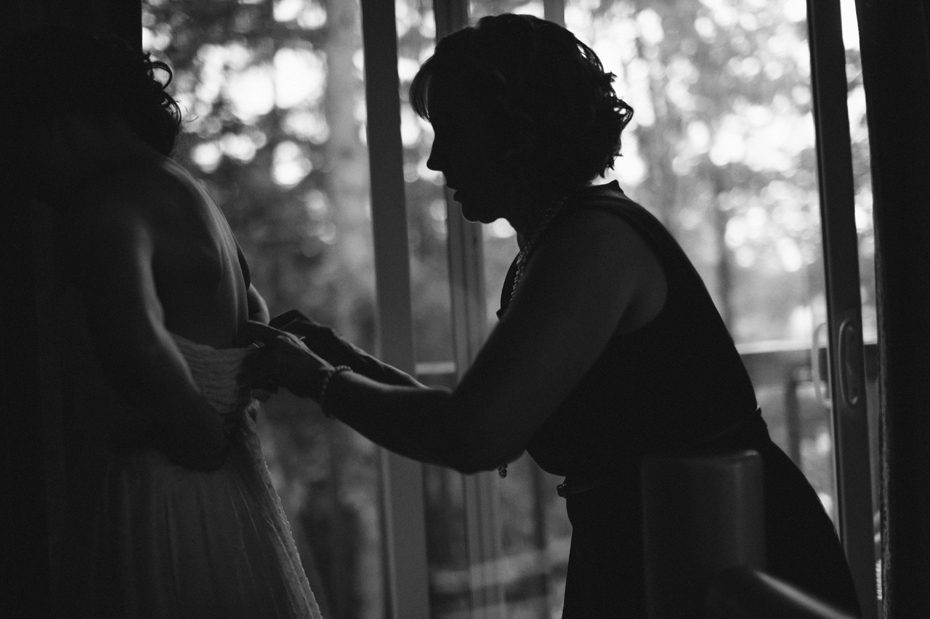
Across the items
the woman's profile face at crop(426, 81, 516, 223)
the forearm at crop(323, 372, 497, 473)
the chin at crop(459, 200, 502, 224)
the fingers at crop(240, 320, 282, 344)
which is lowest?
the forearm at crop(323, 372, 497, 473)

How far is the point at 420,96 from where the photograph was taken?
1050mm

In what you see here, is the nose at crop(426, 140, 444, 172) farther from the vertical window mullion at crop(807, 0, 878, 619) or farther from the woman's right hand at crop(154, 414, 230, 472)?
the vertical window mullion at crop(807, 0, 878, 619)

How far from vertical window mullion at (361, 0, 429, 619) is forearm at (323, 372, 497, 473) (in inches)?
39.1

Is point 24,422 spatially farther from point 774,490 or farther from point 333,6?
point 333,6

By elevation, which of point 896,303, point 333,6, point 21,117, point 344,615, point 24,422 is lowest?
point 344,615

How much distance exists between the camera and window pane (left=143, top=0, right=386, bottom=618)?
187 cm

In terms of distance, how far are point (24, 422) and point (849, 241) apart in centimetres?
205

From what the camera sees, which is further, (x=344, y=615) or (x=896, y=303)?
(x=344, y=615)

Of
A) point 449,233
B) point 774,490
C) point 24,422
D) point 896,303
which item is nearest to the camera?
point 774,490

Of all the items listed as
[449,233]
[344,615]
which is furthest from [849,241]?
[344,615]

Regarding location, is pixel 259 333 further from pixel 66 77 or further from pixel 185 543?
pixel 66 77

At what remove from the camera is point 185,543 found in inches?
39.8

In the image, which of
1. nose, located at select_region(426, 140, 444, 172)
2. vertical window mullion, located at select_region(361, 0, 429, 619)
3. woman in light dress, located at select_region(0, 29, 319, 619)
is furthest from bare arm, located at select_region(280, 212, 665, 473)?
vertical window mullion, located at select_region(361, 0, 429, 619)

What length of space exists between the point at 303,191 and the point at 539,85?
4.18 feet
